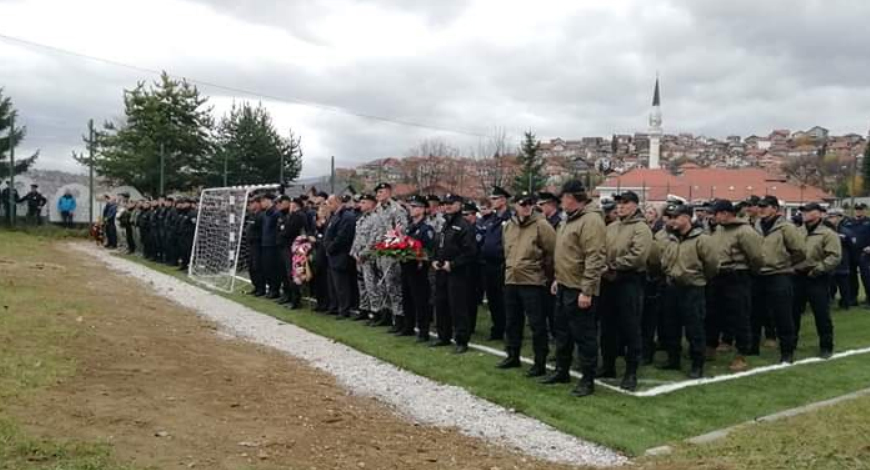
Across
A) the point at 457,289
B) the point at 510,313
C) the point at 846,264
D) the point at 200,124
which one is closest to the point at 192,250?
the point at 457,289

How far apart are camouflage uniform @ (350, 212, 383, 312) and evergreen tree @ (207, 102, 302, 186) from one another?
25.5 meters

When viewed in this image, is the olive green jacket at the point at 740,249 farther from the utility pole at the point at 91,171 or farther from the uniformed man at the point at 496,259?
the utility pole at the point at 91,171

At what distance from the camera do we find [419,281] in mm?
11523

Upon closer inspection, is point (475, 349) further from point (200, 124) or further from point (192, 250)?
point (200, 124)

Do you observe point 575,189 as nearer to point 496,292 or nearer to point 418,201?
point 496,292

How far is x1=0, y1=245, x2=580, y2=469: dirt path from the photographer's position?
5879 mm

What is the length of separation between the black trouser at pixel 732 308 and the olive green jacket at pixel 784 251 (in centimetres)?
32

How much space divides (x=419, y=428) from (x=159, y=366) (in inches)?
121

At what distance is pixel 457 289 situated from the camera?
10.6 m

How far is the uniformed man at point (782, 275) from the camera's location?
10086 mm

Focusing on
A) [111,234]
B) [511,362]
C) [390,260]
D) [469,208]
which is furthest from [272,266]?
[111,234]

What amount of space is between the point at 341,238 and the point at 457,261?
3206mm

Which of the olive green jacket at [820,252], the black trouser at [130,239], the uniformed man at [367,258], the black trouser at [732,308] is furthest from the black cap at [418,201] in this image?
the black trouser at [130,239]

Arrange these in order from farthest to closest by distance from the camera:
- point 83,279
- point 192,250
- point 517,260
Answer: point 192,250
point 83,279
point 517,260
